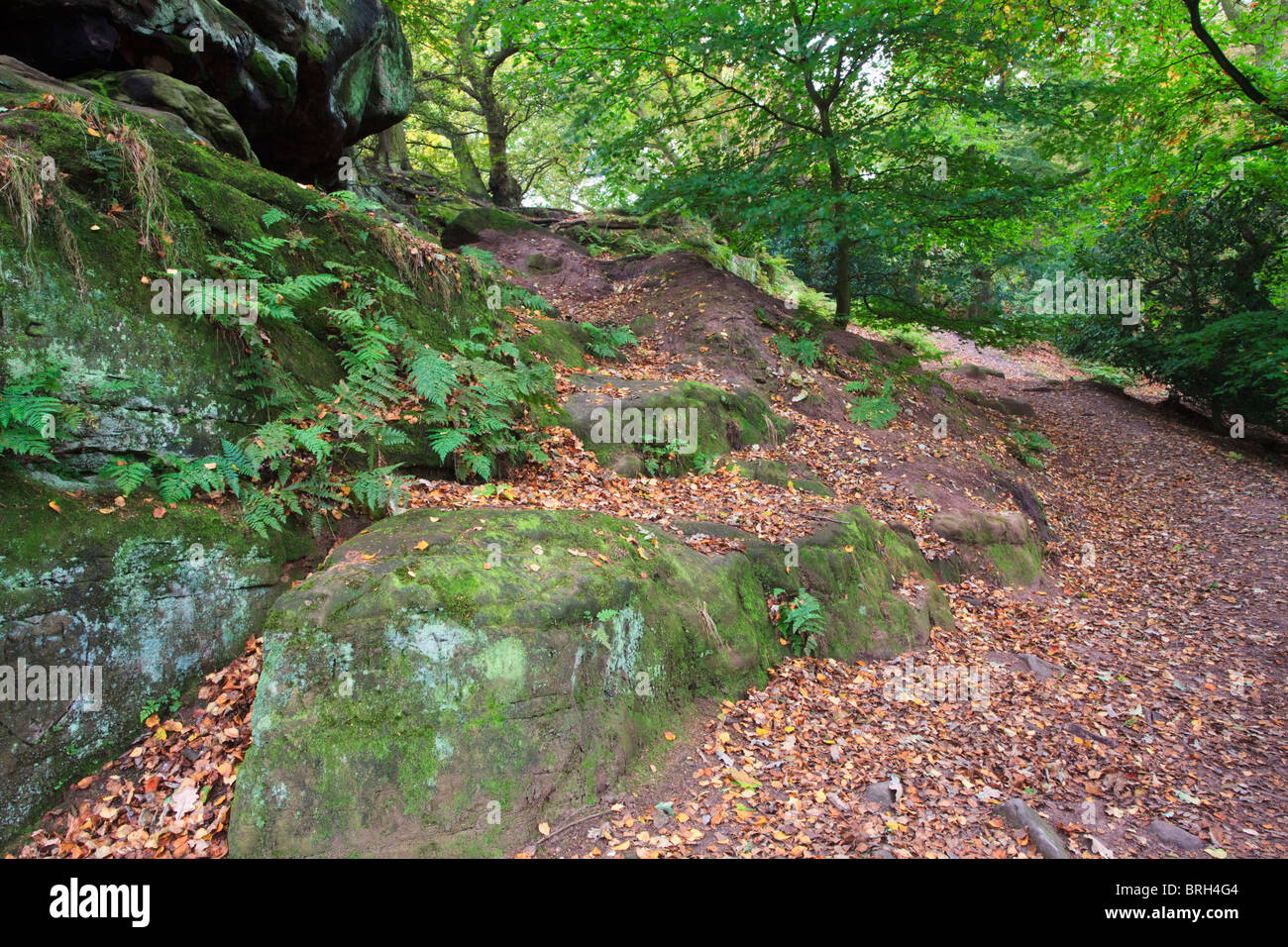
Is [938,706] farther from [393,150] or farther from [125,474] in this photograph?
[393,150]

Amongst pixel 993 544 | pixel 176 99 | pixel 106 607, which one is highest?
pixel 176 99

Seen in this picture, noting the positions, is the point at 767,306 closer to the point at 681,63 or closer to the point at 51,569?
the point at 681,63

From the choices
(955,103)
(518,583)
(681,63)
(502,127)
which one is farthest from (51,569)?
(502,127)

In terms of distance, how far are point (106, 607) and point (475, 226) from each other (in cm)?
1189

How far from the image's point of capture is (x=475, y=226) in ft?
45.6

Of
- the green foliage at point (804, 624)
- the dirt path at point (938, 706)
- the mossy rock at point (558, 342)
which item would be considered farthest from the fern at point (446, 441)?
the green foliage at point (804, 624)

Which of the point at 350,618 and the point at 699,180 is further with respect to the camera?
the point at 699,180

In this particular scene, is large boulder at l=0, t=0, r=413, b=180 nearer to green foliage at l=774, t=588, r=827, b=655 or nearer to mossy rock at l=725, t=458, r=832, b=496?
mossy rock at l=725, t=458, r=832, b=496

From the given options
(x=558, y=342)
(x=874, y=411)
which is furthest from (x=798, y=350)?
(x=558, y=342)

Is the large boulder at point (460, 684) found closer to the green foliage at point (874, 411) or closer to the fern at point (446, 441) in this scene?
the fern at point (446, 441)

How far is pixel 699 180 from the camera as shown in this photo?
11.2m

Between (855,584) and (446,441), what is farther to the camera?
(855,584)

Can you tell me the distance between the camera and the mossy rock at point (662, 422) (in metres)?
7.60

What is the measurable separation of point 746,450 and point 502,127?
41.3 feet
